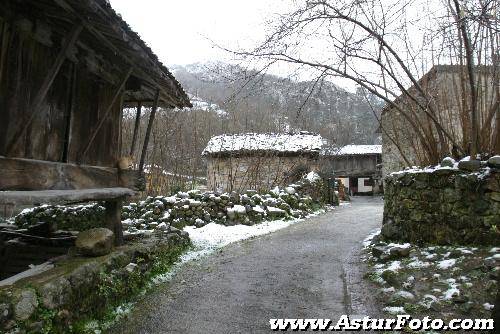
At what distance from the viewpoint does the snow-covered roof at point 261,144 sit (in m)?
17.4

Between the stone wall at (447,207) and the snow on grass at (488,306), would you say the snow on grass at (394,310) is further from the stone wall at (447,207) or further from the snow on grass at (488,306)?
the stone wall at (447,207)

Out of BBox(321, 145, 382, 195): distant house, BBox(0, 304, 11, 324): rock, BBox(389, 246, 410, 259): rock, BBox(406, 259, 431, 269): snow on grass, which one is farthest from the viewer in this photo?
BBox(321, 145, 382, 195): distant house

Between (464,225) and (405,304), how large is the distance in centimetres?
215

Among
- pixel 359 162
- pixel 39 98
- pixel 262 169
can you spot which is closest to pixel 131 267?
pixel 39 98

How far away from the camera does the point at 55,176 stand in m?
4.08

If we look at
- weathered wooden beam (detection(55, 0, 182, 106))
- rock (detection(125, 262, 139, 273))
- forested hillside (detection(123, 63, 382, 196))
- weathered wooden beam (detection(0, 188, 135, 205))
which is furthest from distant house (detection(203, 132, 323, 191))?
weathered wooden beam (detection(0, 188, 135, 205))

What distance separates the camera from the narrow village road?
386 cm

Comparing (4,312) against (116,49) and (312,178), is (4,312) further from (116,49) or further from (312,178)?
(312,178)

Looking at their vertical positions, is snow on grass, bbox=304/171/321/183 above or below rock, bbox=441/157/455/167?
below

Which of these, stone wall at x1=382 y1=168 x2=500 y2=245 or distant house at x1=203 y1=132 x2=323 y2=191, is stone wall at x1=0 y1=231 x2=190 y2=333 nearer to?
stone wall at x1=382 y1=168 x2=500 y2=245

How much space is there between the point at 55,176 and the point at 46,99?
823mm

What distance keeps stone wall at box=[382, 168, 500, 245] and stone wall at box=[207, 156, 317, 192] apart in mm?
9760

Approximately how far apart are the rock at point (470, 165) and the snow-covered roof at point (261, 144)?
11229mm

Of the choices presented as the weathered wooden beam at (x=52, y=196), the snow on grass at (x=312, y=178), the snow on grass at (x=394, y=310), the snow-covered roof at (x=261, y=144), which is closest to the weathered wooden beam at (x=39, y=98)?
the weathered wooden beam at (x=52, y=196)
